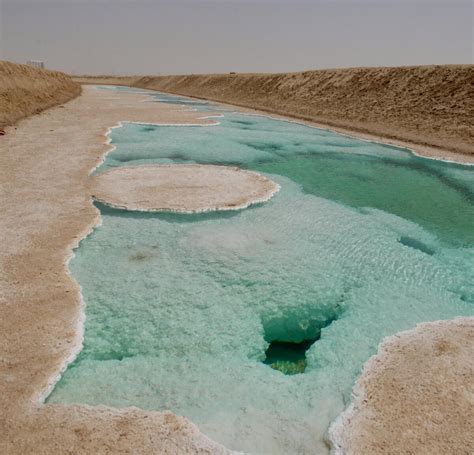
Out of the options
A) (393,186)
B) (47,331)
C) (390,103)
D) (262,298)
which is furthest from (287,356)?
(390,103)

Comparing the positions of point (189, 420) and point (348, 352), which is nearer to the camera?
point (189, 420)

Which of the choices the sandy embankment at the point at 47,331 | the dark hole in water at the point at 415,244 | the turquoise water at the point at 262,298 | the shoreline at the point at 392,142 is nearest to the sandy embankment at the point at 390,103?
the shoreline at the point at 392,142

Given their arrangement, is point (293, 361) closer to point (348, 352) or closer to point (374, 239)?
point (348, 352)

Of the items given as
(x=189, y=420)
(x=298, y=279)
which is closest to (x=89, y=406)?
(x=189, y=420)

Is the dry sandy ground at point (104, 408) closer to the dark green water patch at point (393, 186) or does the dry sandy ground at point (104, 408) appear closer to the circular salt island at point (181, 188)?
the circular salt island at point (181, 188)

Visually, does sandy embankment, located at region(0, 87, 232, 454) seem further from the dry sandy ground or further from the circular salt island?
the circular salt island

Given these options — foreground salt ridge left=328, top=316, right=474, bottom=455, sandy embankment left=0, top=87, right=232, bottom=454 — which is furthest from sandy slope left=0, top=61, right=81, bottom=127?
foreground salt ridge left=328, top=316, right=474, bottom=455
